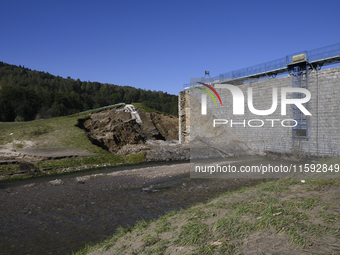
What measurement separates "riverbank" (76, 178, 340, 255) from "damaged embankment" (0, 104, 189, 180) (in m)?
16.5

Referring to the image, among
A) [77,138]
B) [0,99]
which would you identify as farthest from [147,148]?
[0,99]

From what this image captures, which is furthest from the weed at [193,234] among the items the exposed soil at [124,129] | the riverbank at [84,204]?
the exposed soil at [124,129]

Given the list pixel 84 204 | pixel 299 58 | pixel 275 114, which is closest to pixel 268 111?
pixel 275 114

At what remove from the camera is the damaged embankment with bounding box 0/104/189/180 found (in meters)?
19.2

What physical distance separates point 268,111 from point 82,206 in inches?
755

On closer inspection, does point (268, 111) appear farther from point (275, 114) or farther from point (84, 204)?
point (84, 204)

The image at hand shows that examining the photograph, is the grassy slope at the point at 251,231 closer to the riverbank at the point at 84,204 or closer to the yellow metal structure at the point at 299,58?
the riverbank at the point at 84,204

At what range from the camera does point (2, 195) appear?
12898mm

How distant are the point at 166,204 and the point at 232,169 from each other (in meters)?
9.14

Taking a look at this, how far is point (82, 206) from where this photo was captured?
10.4 meters

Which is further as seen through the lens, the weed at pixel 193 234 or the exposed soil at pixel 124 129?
the exposed soil at pixel 124 129

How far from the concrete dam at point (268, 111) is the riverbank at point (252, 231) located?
43.3ft

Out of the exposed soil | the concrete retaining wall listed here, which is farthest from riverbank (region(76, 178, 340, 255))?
the exposed soil

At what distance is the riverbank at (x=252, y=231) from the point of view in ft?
12.4
